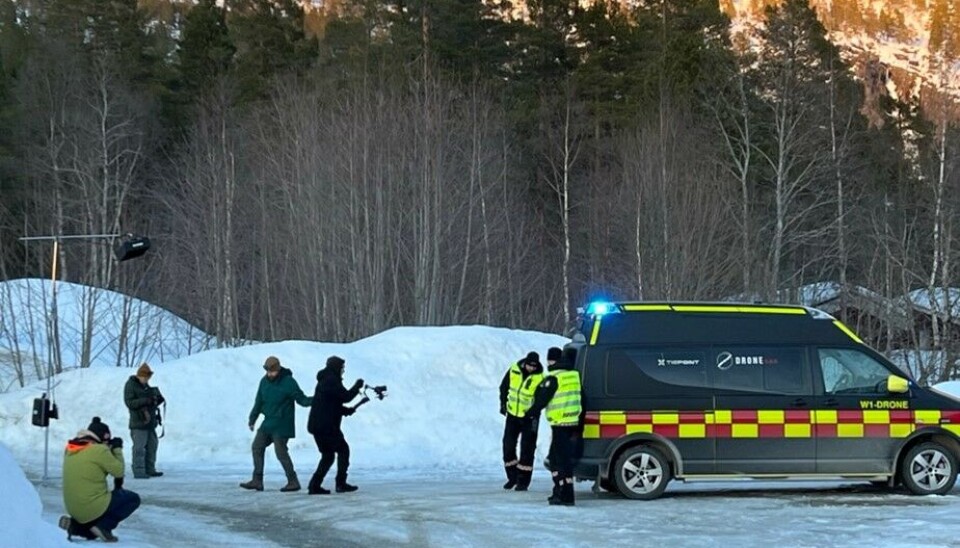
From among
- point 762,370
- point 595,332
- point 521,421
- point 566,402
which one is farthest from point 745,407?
point 521,421

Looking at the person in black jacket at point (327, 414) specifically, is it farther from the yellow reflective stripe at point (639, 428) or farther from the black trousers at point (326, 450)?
the yellow reflective stripe at point (639, 428)

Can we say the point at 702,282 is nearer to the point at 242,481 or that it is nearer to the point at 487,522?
the point at 242,481

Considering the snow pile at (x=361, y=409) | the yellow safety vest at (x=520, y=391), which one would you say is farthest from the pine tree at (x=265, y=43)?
the yellow safety vest at (x=520, y=391)

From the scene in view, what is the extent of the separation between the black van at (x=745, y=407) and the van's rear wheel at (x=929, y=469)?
0.01 meters

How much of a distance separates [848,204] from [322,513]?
39.6 m

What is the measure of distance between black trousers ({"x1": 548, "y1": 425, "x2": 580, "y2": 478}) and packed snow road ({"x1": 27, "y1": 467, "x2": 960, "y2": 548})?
1.55 ft

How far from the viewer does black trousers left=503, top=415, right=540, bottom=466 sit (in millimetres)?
16141

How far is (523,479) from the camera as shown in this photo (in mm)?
16359

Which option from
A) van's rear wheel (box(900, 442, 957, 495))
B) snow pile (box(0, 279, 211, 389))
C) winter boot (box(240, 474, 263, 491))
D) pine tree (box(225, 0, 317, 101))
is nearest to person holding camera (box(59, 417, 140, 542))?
winter boot (box(240, 474, 263, 491))

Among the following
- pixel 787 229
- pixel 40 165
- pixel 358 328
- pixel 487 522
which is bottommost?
pixel 487 522

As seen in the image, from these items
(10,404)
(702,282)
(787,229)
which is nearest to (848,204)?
(787,229)

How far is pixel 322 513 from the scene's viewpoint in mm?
14484

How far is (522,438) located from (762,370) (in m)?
3.31

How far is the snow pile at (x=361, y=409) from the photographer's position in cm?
2208
